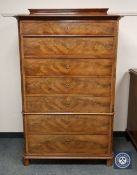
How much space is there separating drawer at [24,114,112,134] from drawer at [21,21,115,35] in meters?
0.72

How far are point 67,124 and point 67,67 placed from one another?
0.52m

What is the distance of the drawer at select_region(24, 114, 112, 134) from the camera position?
2.16 metres

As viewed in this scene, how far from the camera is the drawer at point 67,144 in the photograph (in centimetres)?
221

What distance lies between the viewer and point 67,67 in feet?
6.75

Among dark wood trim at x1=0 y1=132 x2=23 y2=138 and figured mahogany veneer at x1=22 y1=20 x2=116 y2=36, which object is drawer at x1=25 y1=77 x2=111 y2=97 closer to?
figured mahogany veneer at x1=22 y1=20 x2=116 y2=36

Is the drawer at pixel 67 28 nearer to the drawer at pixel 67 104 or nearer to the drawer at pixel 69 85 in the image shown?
the drawer at pixel 69 85

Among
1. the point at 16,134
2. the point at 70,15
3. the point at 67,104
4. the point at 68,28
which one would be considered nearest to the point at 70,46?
the point at 68,28

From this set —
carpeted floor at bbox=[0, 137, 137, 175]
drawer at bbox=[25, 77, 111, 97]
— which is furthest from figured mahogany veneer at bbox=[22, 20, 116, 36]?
carpeted floor at bbox=[0, 137, 137, 175]

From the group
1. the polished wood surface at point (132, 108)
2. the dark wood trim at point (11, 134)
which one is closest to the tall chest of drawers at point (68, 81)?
the polished wood surface at point (132, 108)

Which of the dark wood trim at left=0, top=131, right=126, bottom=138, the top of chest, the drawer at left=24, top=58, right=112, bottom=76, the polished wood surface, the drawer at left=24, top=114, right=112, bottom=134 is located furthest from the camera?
the dark wood trim at left=0, top=131, right=126, bottom=138

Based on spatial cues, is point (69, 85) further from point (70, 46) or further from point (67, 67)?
point (70, 46)

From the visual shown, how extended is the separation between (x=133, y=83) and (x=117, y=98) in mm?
295

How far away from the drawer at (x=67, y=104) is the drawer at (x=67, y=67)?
0.70 feet

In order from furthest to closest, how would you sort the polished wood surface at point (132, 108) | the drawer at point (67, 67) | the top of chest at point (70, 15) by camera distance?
the polished wood surface at point (132, 108) < the drawer at point (67, 67) < the top of chest at point (70, 15)
